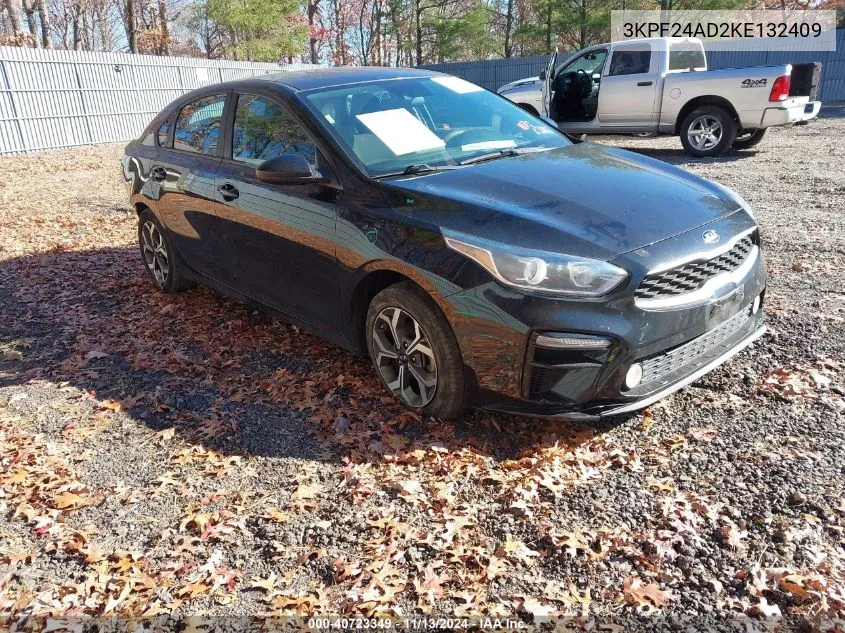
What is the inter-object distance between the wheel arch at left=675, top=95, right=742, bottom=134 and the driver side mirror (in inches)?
378

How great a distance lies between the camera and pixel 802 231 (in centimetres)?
649

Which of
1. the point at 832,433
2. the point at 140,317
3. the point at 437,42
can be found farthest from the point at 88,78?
the point at 437,42

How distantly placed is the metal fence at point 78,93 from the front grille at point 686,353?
51.5 ft

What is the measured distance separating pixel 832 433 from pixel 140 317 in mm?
4868

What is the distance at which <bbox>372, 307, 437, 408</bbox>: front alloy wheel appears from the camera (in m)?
3.34

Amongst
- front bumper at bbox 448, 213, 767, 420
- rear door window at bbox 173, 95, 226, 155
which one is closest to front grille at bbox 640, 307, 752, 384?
front bumper at bbox 448, 213, 767, 420

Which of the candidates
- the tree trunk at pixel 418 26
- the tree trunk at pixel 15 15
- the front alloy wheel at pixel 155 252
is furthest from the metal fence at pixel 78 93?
the tree trunk at pixel 418 26

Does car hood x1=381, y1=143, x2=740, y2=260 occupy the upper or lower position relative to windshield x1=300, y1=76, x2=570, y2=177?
lower

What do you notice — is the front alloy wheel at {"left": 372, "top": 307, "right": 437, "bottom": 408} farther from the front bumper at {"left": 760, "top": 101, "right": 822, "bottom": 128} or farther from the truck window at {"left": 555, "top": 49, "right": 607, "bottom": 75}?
the truck window at {"left": 555, "top": 49, "right": 607, "bottom": 75}

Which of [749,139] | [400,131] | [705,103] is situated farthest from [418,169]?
[749,139]

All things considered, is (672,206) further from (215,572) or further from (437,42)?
(437,42)

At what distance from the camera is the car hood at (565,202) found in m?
2.94

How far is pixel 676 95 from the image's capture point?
11.5m

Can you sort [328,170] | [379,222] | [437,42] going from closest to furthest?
1. [379,222]
2. [328,170]
3. [437,42]
